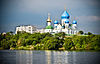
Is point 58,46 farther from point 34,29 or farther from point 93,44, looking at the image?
point 34,29

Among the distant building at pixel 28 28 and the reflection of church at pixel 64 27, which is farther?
the distant building at pixel 28 28

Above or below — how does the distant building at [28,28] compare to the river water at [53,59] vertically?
above

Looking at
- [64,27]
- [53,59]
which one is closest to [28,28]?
[64,27]

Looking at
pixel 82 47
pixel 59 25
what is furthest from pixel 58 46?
pixel 59 25

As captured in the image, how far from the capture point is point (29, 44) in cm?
5884

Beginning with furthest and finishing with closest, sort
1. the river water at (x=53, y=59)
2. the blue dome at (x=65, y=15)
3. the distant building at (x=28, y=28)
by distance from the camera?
the distant building at (x=28, y=28), the blue dome at (x=65, y=15), the river water at (x=53, y=59)

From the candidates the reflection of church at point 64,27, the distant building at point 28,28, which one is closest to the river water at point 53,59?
the reflection of church at point 64,27

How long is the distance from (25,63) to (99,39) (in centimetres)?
3047

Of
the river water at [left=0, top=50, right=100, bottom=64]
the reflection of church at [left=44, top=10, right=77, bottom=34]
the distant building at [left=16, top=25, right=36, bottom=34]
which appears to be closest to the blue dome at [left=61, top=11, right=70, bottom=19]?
the reflection of church at [left=44, top=10, right=77, bottom=34]

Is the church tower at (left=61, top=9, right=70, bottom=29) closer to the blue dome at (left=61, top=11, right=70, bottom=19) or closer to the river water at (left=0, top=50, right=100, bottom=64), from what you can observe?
the blue dome at (left=61, top=11, right=70, bottom=19)

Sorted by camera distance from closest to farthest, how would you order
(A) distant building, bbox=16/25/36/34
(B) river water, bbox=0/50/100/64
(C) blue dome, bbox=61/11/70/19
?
(B) river water, bbox=0/50/100/64
(C) blue dome, bbox=61/11/70/19
(A) distant building, bbox=16/25/36/34

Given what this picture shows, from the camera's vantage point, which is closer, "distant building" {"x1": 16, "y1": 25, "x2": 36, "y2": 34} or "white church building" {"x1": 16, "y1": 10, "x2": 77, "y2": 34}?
"white church building" {"x1": 16, "y1": 10, "x2": 77, "y2": 34}

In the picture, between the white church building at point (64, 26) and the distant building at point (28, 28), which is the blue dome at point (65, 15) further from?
the distant building at point (28, 28)

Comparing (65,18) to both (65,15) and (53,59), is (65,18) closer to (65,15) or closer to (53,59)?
(65,15)
